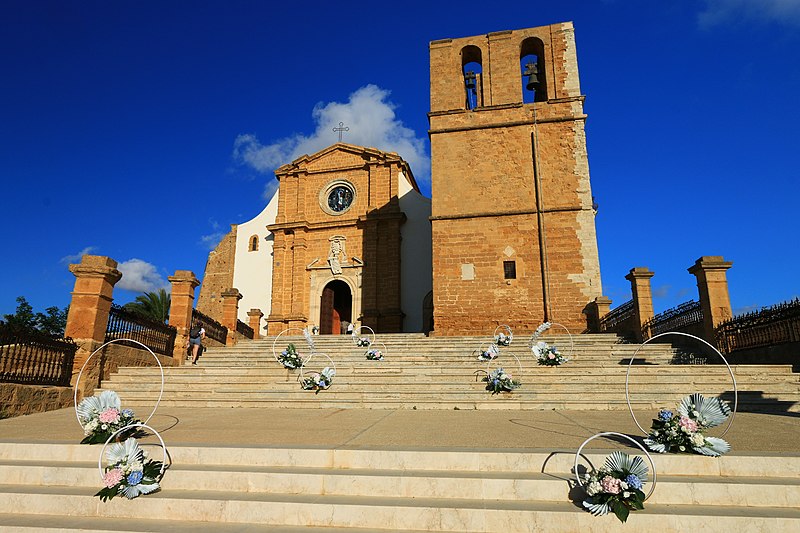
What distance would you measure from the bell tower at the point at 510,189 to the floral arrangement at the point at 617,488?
13245mm

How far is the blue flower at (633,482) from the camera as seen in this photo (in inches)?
120

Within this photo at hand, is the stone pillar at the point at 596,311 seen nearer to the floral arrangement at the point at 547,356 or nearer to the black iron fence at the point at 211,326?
the floral arrangement at the point at 547,356

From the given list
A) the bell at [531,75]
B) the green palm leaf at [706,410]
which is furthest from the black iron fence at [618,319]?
the green palm leaf at [706,410]

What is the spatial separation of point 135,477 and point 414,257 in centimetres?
1816

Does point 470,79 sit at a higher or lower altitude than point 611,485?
higher

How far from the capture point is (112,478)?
3.47 meters

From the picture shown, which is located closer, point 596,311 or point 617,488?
point 617,488

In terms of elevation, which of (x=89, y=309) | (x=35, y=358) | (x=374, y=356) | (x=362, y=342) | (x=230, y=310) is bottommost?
(x=35, y=358)

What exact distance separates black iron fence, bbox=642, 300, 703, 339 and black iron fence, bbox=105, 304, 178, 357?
1239 cm

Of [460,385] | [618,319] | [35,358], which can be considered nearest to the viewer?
[35,358]

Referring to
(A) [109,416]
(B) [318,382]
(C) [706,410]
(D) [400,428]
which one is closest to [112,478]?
(A) [109,416]

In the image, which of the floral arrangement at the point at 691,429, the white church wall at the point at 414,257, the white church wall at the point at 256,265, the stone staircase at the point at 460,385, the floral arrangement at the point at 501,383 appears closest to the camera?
the floral arrangement at the point at 691,429

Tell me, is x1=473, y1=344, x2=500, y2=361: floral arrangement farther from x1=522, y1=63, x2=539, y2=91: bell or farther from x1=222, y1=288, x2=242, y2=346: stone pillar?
x1=522, y1=63, x2=539, y2=91: bell

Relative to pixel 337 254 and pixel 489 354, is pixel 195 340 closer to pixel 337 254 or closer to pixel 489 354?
pixel 489 354
